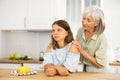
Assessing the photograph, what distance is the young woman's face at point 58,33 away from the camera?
1872 mm

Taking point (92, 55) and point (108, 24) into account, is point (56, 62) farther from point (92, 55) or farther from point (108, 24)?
point (108, 24)

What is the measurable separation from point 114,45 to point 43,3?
4.73 feet

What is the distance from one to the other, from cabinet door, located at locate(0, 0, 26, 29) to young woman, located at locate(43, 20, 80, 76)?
2407mm

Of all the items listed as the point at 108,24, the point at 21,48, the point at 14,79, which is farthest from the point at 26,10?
the point at 14,79

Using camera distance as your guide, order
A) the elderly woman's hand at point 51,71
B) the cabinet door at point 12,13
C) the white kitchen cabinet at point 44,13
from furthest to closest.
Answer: the cabinet door at point 12,13 → the white kitchen cabinet at point 44,13 → the elderly woman's hand at point 51,71

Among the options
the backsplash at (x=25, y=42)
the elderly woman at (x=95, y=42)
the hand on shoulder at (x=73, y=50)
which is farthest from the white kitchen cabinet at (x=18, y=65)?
the hand on shoulder at (x=73, y=50)

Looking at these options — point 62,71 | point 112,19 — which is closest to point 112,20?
point 112,19

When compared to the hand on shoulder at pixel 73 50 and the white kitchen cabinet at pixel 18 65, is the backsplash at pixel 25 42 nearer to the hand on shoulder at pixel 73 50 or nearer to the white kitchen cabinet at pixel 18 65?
the white kitchen cabinet at pixel 18 65

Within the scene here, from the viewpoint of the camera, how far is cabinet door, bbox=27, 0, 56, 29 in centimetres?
415

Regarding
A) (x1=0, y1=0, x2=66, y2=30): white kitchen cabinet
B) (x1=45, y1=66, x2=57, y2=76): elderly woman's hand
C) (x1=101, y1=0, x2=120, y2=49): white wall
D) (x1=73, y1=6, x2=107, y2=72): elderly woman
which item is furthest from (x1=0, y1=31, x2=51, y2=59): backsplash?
(x1=45, y1=66, x2=57, y2=76): elderly woman's hand

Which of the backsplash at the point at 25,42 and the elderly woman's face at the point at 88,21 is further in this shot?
the backsplash at the point at 25,42

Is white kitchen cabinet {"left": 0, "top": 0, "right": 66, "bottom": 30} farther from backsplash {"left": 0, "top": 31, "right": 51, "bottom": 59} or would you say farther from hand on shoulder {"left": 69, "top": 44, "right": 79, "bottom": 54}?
hand on shoulder {"left": 69, "top": 44, "right": 79, "bottom": 54}

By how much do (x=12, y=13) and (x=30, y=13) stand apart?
316 millimetres

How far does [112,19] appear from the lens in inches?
174
